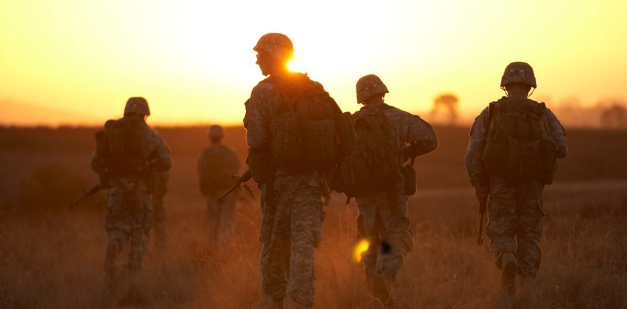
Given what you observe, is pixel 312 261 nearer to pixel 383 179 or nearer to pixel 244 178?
pixel 244 178

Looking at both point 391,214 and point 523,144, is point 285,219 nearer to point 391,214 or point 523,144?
point 391,214

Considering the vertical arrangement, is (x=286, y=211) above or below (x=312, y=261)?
above

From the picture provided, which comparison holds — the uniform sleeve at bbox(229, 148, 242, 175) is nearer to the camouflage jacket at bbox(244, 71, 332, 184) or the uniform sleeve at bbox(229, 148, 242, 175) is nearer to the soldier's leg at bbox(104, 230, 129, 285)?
the soldier's leg at bbox(104, 230, 129, 285)

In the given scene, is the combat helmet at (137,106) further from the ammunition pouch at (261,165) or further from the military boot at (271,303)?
the military boot at (271,303)

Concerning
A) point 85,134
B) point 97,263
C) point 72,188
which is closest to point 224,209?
point 97,263

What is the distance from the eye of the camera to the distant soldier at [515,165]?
6.44 meters

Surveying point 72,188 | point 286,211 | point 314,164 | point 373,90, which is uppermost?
point 373,90

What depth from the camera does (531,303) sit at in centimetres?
609

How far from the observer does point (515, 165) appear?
642cm

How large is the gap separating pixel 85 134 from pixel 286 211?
160 ft

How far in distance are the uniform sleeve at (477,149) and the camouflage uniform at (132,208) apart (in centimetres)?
403

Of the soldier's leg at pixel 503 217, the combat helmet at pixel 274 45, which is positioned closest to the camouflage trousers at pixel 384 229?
the soldier's leg at pixel 503 217

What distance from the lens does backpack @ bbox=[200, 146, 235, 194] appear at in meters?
11.8

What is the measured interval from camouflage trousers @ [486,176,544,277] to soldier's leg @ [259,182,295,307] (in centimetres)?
226
